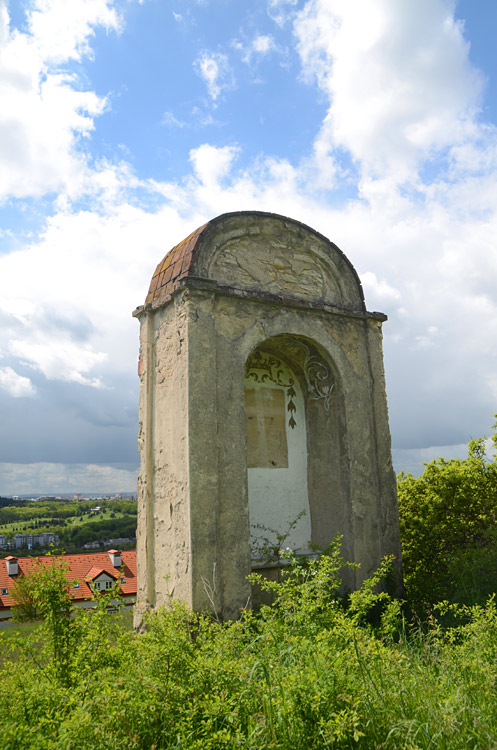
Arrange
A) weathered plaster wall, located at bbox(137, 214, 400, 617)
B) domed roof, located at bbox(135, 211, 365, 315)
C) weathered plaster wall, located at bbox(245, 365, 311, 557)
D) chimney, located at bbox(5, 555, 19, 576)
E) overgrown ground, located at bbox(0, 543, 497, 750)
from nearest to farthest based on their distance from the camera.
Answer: overgrown ground, located at bbox(0, 543, 497, 750)
weathered plaster wall, located at bbox(137, 214, 400, 617)
domed roof, located at bbox(135, 211, 365, 315)
weathered plaster wall, located at bbox(245, 365, 311, 557)
chimney, located at bbox(5, 555, 19, 576)

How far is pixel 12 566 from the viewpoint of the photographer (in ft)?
48.1

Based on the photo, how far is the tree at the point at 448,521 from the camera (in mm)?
6801

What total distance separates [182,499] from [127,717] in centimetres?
273

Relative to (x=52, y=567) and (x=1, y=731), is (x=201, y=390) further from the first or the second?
(x=1, y=731)

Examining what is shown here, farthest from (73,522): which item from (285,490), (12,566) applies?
(285,490)

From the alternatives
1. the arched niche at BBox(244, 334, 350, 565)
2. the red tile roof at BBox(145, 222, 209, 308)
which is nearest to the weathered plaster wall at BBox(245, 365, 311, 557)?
the arched niche at BBox(244, 334, 350, 565)

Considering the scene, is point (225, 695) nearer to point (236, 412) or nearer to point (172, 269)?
point (236, 412)

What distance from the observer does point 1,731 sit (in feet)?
8.61

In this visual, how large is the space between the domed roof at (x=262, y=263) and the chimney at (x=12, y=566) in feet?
36.8

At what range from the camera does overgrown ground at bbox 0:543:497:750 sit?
2.70 meters

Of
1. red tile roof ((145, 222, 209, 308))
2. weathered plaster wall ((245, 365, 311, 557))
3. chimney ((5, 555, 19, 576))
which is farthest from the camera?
chimney ((5, 555, 19, 576))

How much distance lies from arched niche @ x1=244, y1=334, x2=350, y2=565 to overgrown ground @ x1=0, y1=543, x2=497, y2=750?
2.86 m

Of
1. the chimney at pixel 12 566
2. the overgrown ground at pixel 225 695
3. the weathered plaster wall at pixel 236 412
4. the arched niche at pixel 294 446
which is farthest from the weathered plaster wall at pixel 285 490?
the chimney at pixel 12 566

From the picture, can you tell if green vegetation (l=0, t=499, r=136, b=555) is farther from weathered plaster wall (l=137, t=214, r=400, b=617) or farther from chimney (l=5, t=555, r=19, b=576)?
weathered plaster wall (l=137, t=214, r=400, b=617)
